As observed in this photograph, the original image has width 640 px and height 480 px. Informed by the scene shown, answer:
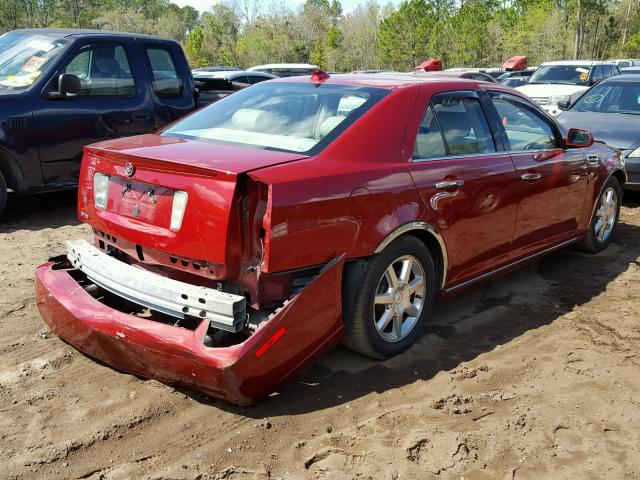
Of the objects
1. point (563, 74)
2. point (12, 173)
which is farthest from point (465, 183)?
point (563, 74)

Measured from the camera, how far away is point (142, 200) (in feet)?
10.6

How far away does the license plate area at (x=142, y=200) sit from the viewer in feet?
10.2

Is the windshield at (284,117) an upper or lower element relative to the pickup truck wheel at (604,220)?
upper

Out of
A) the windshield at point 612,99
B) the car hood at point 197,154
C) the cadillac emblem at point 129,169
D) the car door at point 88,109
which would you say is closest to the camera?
the car hood at point 197,154

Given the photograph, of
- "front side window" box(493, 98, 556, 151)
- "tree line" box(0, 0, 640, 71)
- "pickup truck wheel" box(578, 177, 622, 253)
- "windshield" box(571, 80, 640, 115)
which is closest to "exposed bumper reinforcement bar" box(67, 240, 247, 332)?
"front side window" box(493, 98, 556, 151)

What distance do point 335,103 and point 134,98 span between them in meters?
3.95

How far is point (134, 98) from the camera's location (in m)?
7.01

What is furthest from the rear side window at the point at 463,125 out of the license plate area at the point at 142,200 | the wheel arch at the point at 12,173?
the wheel arch at the point at 12,173

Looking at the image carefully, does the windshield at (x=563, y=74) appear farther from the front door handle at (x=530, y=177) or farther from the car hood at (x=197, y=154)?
the car hood at (x=197, y=154)

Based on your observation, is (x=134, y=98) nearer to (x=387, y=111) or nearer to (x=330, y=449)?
(x=387, y=111)

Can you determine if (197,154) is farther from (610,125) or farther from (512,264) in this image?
(610,125)

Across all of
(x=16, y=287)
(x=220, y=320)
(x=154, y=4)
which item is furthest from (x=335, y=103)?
(x=154, y=4)

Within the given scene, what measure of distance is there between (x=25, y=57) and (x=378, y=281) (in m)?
5.15

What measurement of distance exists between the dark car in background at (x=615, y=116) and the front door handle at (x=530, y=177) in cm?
378
